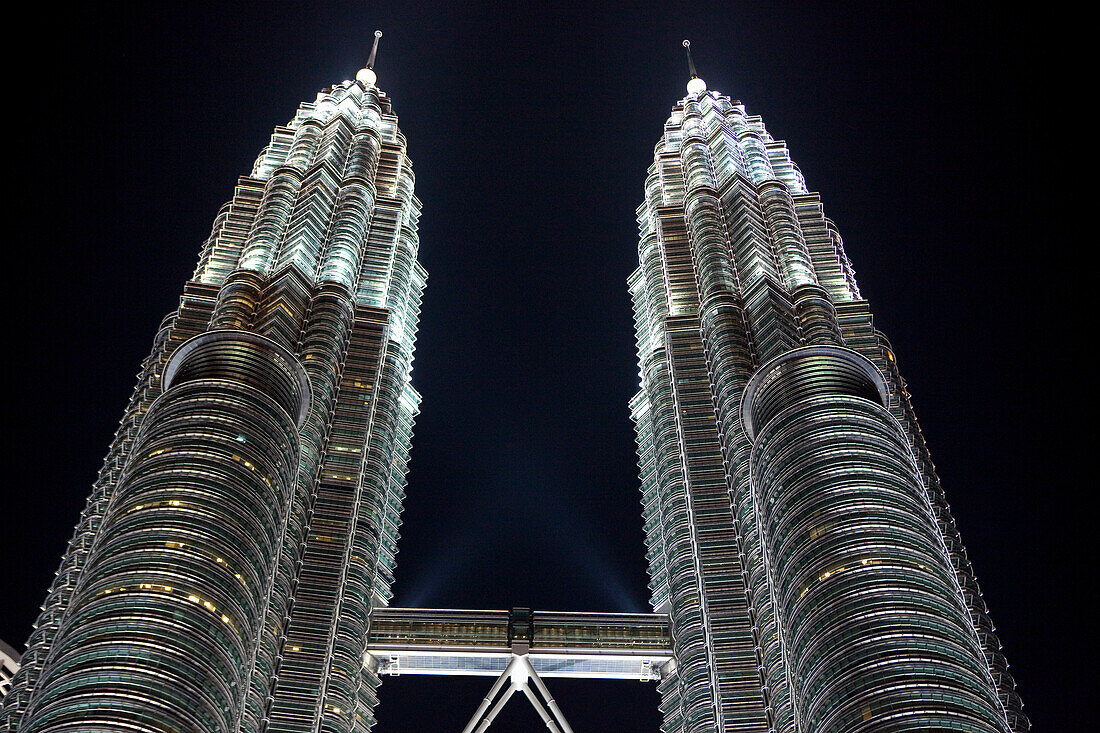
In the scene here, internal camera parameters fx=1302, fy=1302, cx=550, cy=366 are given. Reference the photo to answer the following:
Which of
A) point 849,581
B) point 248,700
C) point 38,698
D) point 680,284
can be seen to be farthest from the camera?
point 680,284

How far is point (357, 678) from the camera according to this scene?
120062mm

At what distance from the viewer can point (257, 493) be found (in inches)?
4419

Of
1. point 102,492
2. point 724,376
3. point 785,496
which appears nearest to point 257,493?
point 102,492

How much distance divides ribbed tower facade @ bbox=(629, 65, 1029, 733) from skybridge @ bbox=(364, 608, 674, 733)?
4659mm

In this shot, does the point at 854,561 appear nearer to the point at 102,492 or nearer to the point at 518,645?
the point at 518,645

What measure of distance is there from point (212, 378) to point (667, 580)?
48376 millimetres

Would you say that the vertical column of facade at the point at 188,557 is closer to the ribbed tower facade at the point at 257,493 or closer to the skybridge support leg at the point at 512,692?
the ribbed tower facade at the point at 257,493

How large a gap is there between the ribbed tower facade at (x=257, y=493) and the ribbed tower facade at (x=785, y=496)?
30.8 m

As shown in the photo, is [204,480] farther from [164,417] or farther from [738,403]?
[738,403]

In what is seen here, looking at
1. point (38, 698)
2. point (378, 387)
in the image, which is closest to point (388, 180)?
point (378, 387)

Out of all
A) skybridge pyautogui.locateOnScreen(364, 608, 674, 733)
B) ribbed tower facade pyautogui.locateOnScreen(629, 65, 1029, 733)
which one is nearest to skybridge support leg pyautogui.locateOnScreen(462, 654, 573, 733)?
skybridge pyautogui.locateOnScreen(364, 608, 674, 733)

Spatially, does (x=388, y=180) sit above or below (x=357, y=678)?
above

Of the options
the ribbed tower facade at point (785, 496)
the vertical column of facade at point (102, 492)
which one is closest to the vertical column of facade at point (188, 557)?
the vertical column of facade at point (102, 492)

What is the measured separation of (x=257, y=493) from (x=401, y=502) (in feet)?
98.2
